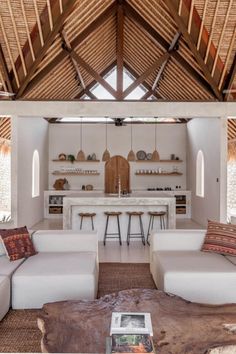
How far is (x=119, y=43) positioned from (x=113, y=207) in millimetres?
3703

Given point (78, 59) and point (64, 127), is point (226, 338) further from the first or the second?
point (64, 127)

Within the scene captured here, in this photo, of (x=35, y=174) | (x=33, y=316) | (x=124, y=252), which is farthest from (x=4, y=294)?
(x=35, y=174)

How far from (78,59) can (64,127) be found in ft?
12.8

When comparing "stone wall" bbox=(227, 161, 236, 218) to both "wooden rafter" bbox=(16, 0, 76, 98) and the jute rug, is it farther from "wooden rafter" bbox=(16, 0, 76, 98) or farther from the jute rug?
"wooden rafter" bbox=(16, 0, 76, 98)

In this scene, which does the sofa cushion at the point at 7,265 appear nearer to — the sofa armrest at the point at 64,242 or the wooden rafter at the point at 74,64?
the sofa armrest at the point at 64,242

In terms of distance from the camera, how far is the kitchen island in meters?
6.84

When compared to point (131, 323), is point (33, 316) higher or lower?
lower

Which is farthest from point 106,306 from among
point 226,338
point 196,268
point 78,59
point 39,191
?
point 39,191

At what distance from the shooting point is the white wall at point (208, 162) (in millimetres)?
7312

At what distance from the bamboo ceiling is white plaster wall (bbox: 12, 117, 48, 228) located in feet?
3.00

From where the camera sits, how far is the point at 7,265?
3586 millimetres

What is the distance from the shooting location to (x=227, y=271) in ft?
11.1

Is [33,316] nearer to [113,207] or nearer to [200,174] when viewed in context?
[113,207]

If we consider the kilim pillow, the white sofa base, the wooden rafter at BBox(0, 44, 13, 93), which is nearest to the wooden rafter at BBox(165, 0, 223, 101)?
the wooden rafter at BBox(0, 44, 13, 93)
